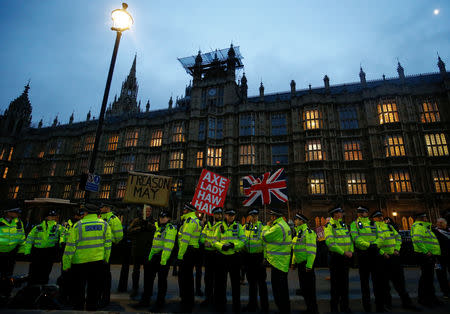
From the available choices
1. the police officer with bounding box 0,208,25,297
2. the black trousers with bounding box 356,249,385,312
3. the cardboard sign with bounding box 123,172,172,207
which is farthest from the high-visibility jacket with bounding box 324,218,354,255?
the police officer with bounding box 0,208,25,297

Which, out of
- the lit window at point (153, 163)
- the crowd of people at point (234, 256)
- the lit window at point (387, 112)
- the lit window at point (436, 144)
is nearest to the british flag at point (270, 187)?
the crowd of people at point (234, 256)

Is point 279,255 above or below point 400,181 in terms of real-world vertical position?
below

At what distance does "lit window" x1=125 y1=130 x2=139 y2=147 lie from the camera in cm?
3044

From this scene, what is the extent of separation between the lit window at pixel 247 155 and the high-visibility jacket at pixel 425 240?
59.5 ft

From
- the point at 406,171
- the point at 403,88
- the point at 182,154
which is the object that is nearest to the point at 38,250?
the point at 182,154

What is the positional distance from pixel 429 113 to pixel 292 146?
511 inches

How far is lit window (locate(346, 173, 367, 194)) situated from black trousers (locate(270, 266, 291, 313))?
64.8ft

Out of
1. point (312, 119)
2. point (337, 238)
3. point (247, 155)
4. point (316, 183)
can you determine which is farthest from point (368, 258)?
point (312, 119)

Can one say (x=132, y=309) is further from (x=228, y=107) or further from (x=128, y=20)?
(x=228, y=107)

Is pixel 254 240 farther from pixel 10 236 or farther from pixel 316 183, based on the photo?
pixel 316 183

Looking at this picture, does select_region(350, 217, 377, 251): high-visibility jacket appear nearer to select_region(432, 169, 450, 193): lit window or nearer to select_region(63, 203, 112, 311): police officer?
select_region(63, 203, 112, 311): police officer

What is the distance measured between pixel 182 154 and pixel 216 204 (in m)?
18.2

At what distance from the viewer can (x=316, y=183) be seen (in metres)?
22.3

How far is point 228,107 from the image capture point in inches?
1078
